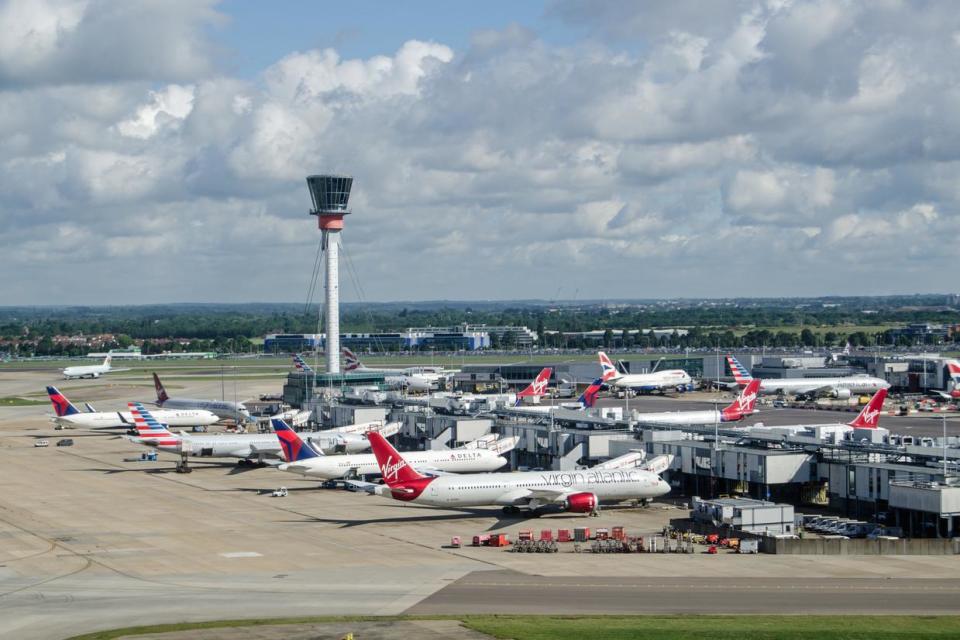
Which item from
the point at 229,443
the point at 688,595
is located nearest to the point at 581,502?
the point at 688,595

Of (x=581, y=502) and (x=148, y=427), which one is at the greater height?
(x=148, y=427)

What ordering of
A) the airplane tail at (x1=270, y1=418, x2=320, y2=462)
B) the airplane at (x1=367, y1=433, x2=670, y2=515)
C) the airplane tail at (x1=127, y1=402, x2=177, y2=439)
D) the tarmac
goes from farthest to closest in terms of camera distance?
the airplane tail at (x1=127, y1=402, x2=177, y2=439) → the airplane tail at (x1=270, y1=418, x2=320, y2=462) → the airplane at (x1=367, y1=433, x2=670, y2=515) → the tarmac

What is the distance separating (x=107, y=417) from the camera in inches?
6914

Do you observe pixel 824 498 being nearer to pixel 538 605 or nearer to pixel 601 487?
pixel 601 487

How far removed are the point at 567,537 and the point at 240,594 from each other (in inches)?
1014

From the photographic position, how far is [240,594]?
68.8 m

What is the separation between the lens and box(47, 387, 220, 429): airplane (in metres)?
172

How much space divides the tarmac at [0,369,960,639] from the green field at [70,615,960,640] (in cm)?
195

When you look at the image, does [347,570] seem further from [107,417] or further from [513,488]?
[107,417]

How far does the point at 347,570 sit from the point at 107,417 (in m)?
109

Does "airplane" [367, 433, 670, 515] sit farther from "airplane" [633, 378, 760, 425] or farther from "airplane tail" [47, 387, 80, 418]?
"airplane tail" [47, 387, 80, 418]

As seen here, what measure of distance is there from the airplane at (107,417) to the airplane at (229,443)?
106 ft

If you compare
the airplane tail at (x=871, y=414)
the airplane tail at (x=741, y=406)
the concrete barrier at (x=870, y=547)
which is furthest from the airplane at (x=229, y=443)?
the concrete barrier at (x=870, y=547)

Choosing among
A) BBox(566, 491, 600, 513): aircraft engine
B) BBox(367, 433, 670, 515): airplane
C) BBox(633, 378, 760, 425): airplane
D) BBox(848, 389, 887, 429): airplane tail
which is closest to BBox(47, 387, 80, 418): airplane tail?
BBox(633, 378, 760, 425): airplane
